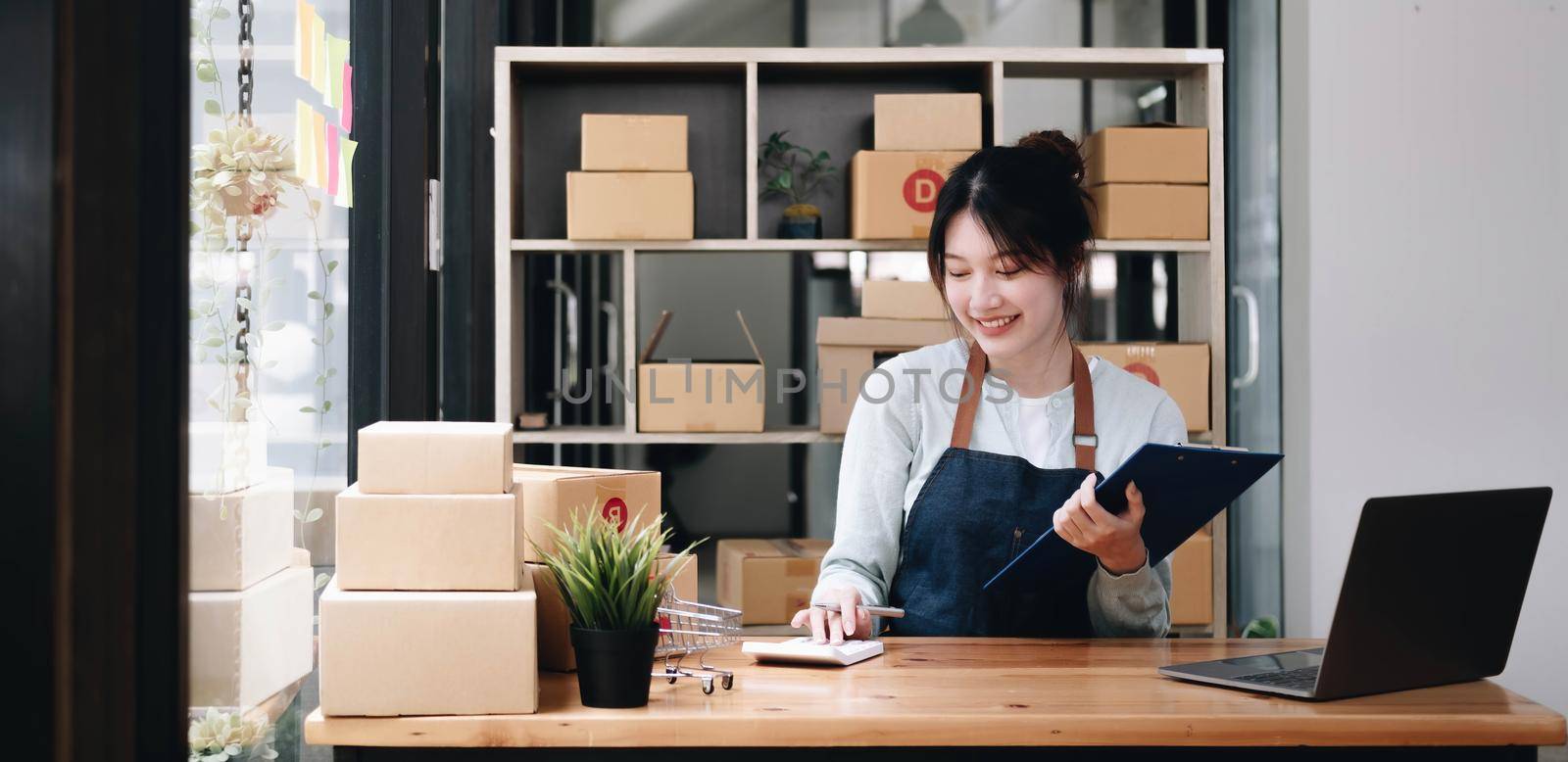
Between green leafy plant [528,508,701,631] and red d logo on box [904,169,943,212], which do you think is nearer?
green leafy plant [528,508,701,631]

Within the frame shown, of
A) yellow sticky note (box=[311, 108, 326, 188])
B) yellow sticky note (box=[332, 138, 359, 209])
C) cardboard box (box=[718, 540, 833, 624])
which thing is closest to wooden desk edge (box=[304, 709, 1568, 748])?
yellow sticky note (box=[311, 108, 326, 188])

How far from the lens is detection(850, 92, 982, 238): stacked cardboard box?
298cm

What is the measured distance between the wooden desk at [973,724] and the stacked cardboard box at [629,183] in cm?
175

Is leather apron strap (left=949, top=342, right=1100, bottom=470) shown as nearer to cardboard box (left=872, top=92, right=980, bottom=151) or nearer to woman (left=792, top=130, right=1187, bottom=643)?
woman (left=792, top=130, right=1187, bottom=643)

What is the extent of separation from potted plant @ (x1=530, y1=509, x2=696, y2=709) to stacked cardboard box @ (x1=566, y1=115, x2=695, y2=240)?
1718mm

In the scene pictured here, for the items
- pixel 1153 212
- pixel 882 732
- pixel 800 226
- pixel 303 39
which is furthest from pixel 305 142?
pixel 1153 212

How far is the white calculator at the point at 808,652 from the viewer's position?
1497mm

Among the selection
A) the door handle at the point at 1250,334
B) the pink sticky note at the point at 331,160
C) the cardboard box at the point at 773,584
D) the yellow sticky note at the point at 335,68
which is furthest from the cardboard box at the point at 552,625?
the door handle at the point at 1250,334

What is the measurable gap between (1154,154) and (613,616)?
222 centimetres

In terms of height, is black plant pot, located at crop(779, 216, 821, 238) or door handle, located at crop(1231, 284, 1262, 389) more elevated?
black plant pot, located at crop(779, 216, 821, 238)

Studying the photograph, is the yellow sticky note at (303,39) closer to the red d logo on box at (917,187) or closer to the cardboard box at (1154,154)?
the red d logo on box at (917,187)

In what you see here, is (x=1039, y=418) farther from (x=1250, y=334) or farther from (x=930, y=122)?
(x=1250, y=334)

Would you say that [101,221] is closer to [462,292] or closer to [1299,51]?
[462,292]

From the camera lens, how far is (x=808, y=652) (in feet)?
4.91
